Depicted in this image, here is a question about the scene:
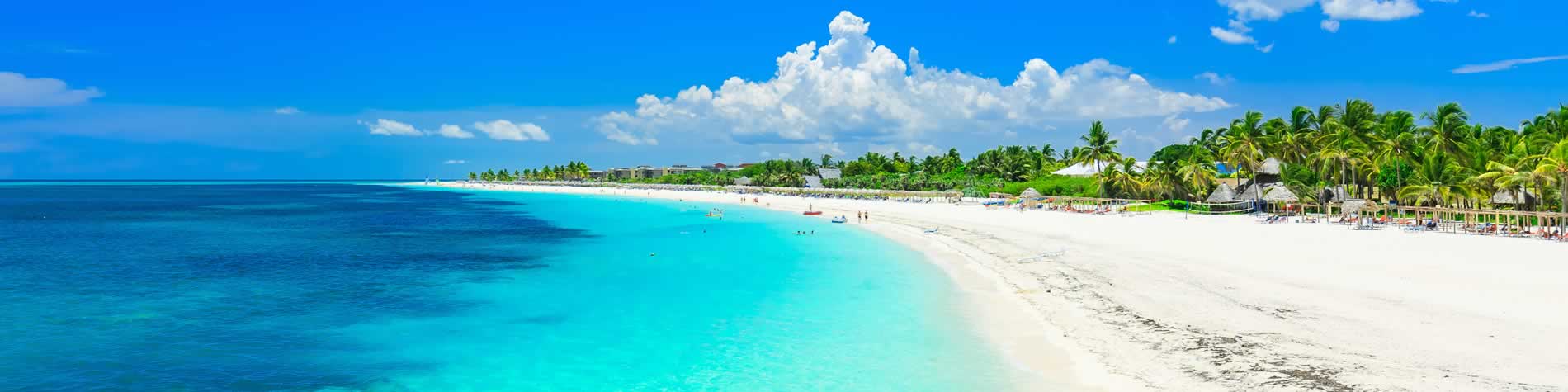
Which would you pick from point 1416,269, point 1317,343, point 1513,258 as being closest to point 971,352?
point 1317,343

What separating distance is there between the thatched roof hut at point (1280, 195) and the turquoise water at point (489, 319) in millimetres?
21368

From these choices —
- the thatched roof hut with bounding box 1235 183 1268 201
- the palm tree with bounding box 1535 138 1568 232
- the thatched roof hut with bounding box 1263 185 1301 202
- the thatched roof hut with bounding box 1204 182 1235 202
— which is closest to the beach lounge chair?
the palm tree with bounding box 1535 138 1568 232

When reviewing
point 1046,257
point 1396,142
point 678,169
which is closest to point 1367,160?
point 1396,142

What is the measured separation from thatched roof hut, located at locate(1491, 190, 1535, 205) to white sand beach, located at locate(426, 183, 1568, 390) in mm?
10857

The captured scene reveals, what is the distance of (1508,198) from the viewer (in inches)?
1329

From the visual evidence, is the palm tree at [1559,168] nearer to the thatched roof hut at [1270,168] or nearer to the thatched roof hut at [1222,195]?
the thatched roof hut at [1222,195]

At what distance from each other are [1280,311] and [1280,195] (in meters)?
30.6

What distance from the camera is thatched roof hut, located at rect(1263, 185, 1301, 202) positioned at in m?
38.4

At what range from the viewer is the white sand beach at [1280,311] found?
31.5 ft

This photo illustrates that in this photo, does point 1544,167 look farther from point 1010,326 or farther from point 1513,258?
point 1010,326

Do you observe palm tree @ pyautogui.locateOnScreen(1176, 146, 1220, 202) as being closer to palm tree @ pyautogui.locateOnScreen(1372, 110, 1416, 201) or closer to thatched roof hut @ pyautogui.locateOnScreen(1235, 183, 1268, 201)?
thatched roof hut @ pyautogui.locateOnScreen(1235, 183, 1268, 201)

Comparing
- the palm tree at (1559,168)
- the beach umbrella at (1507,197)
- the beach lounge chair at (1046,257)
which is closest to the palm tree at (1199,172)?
the beach umbrella at (1507,197)

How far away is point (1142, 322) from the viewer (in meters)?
12.8

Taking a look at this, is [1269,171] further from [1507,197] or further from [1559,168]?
[1559,168]
